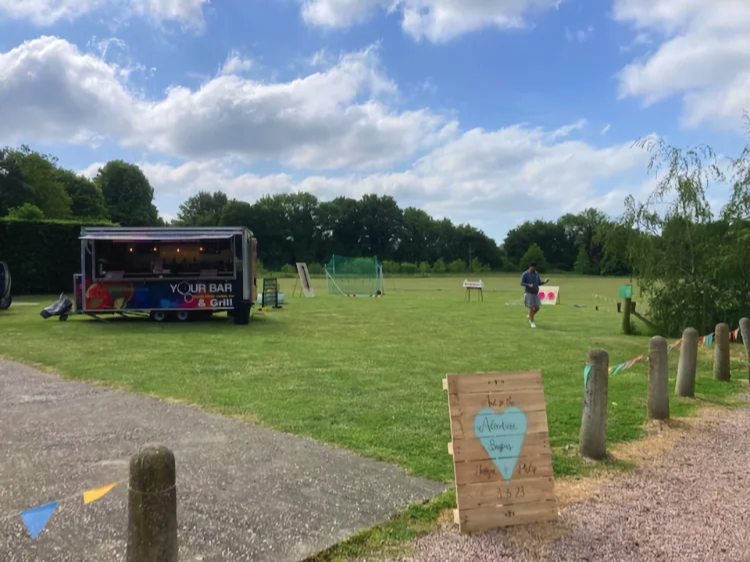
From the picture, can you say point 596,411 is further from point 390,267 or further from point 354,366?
Answer: point 390,267

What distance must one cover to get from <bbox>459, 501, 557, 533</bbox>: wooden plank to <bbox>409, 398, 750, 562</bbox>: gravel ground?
56 millimetres

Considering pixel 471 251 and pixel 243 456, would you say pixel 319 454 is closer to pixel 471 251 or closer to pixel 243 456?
pixel 243 456

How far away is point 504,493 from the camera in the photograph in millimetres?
3785

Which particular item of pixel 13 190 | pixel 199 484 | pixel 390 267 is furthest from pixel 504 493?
pixel 390 267

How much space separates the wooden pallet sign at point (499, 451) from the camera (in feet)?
12.2

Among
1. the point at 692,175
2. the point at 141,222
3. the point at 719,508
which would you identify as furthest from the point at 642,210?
the point at 141,222

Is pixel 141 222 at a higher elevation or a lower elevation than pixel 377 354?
higher

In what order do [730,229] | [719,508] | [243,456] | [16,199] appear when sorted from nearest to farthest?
[719,508] → [243,456] → [730,229] → [16,199]

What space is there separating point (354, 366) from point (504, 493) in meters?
5.67

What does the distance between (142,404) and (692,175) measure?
12513 mm

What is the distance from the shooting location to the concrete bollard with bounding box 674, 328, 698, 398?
7441 mm

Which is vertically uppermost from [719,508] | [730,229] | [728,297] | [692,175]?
[692,175]

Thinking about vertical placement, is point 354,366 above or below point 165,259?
below

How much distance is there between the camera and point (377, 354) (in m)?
10.6
